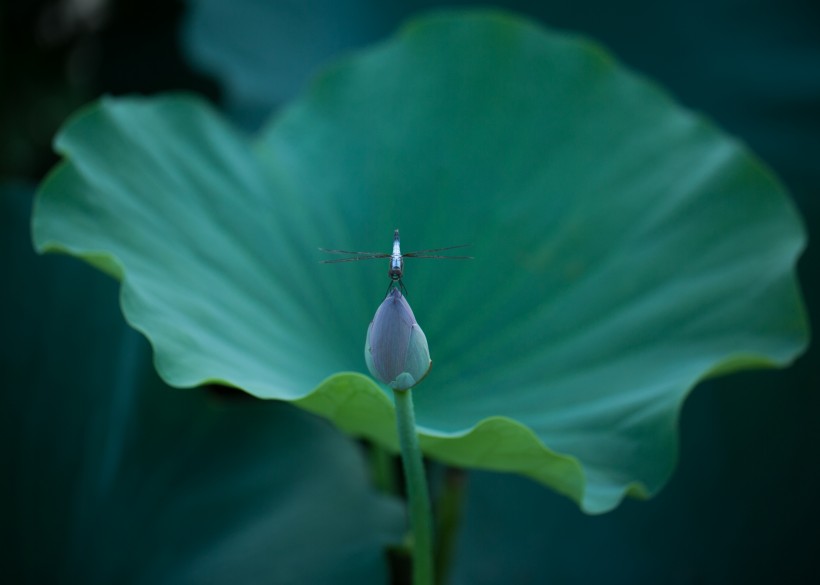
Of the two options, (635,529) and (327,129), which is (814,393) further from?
(327,129)

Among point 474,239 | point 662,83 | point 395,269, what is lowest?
point 395,269

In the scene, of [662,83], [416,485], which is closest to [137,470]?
[416,485]

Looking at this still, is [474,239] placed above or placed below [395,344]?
above

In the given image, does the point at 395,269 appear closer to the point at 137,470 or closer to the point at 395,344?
the point at 395,344

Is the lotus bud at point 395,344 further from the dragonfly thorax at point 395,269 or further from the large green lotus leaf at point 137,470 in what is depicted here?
the large green lotus leaf at point 137,470

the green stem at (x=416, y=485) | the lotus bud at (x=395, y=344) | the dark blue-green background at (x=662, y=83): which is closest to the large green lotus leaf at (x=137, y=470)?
the dark blue-green background at (x=662, y=83)

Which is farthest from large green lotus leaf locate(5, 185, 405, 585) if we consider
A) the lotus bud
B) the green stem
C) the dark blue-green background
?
the lotus bud
